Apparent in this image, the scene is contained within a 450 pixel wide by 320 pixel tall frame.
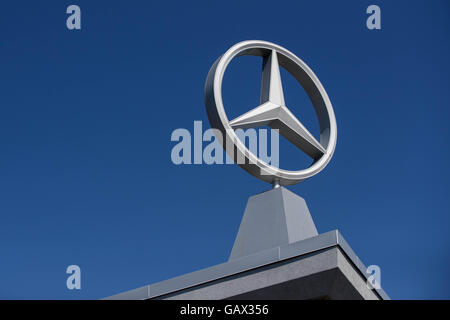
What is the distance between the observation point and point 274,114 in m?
16.2

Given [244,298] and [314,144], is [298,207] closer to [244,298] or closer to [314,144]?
[314,144]

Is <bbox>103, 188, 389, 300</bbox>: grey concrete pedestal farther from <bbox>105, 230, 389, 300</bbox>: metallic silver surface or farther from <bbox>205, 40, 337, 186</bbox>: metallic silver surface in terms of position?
<bbox>205, 40, 337, 186</bbox>: metallic silver surface

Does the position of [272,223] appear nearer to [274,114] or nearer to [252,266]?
[252,266]

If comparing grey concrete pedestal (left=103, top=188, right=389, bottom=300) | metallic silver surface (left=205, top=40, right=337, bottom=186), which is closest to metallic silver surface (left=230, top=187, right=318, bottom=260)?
metallic silver surface (left=205, top=40, right=337, bottom=186)

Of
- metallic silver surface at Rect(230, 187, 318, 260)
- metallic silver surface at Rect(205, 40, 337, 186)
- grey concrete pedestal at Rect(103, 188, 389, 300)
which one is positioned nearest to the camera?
grey concrete pedestal at Rect(103, 188, 389, 300)

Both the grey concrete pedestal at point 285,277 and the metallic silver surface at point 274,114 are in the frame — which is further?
the metallic silver surface at point 274,114

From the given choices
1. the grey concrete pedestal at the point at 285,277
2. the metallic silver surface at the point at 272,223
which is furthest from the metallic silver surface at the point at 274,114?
the grey concrete pedestal at the point at 285,277

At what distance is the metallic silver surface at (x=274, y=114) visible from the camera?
15.1 metres

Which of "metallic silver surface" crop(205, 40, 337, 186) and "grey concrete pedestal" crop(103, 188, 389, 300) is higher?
"metallic silver surface" crop(205, 40, 337, 186)

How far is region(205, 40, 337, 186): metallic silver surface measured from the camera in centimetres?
1508

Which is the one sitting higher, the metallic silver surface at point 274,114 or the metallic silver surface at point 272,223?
the metallic silver surface at point 274,114

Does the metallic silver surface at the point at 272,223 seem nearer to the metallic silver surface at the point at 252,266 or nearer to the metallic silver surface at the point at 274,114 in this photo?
the metallic silver surface at the point at 274,114
